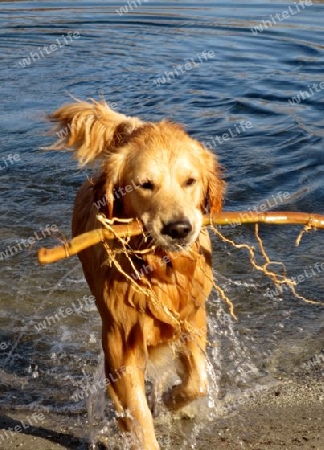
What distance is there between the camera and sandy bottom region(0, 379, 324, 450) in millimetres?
5277

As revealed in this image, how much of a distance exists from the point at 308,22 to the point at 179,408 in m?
15.9

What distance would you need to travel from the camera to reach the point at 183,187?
479cm

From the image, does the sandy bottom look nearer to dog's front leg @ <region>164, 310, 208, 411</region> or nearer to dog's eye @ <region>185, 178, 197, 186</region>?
dog's front leg @ <region>164, 310, 208, 411</region>

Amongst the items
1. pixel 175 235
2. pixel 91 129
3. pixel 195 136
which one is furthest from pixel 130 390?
pixel 195 136

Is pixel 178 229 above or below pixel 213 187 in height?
above

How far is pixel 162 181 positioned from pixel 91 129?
1.15 meters

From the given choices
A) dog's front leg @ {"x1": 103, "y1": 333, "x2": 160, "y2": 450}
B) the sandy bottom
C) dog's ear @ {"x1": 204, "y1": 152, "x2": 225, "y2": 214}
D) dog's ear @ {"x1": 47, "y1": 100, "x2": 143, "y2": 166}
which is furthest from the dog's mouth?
the sandy bottom

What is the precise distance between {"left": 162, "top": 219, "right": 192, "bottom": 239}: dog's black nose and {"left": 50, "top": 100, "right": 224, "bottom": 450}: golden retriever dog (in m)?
0.01

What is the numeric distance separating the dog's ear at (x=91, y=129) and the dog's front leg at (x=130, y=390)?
137 centimetres

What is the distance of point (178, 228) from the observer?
4438mm

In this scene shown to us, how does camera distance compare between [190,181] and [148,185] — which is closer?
[148,185]

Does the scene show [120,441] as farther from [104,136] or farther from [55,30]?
[55,30]

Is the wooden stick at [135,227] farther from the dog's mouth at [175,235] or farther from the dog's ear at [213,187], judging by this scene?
the dog's ear at [213,187]

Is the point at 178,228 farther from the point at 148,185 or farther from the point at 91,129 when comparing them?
the point at 91,129
